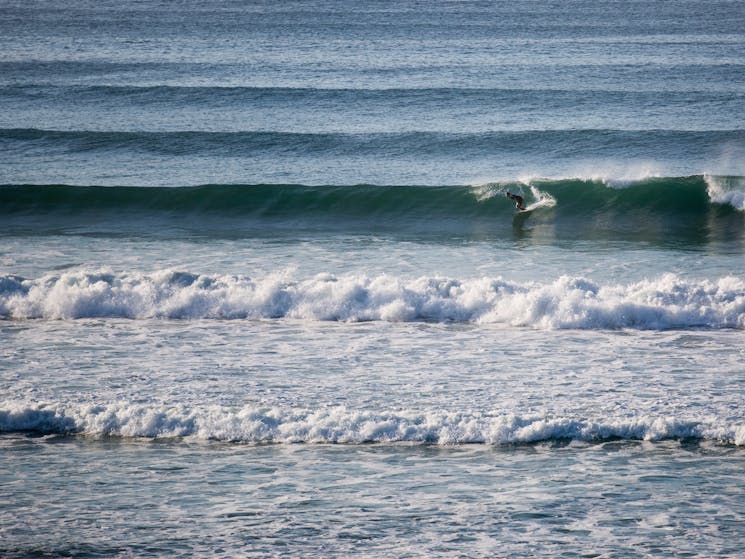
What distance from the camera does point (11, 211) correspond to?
56.8 ft

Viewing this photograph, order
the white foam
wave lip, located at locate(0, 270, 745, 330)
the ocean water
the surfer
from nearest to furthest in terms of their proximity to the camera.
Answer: the ocean water
wave lip, located at locate(0, 270, 745, 330)
the surfer
the white foam

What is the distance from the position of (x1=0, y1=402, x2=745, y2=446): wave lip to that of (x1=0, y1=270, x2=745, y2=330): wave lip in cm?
304

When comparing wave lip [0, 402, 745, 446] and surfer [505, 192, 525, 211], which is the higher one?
surfer [505, 192, 525, 211]

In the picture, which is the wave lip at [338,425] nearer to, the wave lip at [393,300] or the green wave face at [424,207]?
the wave lip at [393,300]

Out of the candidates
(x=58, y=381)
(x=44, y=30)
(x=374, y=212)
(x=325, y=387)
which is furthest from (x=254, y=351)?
(x=44, y=30)

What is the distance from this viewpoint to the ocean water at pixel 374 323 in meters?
6.74

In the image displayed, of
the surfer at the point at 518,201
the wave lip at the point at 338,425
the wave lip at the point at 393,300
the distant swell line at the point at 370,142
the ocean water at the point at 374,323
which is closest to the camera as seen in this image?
the ocean water at the point at 374,323

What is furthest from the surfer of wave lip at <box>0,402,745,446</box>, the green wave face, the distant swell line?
wave lip at <box>0,402,745,446</box>

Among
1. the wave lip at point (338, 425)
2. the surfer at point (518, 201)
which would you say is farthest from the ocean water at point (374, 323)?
the surfer at point (518, 201)

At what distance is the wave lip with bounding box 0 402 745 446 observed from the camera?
25.6ft

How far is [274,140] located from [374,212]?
19.6 ft

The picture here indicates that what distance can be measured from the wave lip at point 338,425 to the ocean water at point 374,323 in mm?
25

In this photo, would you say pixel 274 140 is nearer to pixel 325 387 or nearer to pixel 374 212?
pixel 374 212

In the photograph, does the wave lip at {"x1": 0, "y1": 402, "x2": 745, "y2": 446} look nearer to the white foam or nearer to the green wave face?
the green wave face
